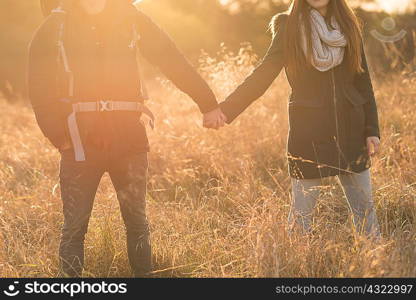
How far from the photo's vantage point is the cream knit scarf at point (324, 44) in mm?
2641

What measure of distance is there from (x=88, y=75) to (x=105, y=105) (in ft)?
0.56

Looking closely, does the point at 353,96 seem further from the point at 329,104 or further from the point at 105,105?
the point at 105,105

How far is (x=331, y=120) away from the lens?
8.91ft

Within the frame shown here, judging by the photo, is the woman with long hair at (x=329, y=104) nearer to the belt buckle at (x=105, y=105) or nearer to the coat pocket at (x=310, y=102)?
the coat pocket at (x=310, y=102)

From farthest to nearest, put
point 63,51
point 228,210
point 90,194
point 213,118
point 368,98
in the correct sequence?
point 228,210, point 213,118, point 368,98, point 90,194, point 63,51

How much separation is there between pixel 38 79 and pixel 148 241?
1.02 meters

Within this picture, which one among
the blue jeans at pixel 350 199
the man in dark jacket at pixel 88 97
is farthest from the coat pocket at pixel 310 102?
the man in dark jacket at pixel 88 97

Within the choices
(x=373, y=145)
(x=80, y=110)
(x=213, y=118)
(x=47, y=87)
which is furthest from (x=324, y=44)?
(x=47, y=87)

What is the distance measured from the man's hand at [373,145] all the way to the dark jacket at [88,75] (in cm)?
123

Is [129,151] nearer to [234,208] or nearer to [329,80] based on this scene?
[329,80]

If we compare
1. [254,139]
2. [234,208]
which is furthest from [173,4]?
[234,208]

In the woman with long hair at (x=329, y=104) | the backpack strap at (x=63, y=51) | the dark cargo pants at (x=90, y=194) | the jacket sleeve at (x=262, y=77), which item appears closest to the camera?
the backpack strap at (x=63, y=51)

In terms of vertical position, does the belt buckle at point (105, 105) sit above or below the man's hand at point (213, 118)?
above

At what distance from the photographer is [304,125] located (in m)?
2.74
